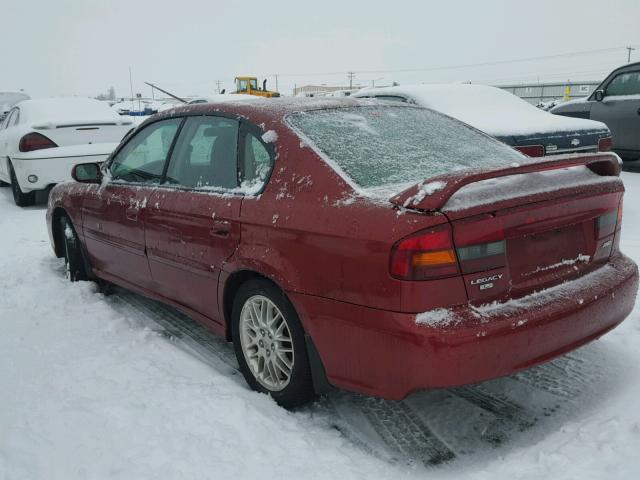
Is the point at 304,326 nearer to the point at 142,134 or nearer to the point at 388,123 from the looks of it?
the point at 388,123

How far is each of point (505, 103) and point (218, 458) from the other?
6.61 metres

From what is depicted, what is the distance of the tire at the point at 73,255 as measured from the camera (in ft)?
16.4

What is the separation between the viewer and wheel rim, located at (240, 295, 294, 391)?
9.57ft

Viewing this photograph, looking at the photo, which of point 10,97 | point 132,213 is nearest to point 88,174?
point 132,213

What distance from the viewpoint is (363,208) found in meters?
2.46

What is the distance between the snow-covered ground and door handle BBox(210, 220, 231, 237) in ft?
2.52

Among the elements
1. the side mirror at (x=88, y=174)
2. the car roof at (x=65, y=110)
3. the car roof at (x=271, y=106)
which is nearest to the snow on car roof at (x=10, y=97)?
the car roof at (x=65, y=110)

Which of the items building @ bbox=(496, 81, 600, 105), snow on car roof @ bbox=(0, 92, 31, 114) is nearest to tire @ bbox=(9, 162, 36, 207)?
snow on car roof @ bbox=(0, 92, 31, 114)

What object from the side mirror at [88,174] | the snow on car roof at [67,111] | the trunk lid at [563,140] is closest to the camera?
the side mirror at [88,174]

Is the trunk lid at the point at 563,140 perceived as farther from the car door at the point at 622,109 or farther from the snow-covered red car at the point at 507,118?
the car door at the point at 622,109

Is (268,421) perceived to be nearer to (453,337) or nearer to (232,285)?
(232,285)

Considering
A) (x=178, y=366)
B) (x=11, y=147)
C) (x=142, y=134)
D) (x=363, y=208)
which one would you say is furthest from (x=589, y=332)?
(x=11, y=147)

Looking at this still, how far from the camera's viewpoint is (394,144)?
308cm

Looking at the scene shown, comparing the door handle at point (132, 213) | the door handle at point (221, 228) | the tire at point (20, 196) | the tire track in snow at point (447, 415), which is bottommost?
the tire track in snow at point (447, 415)
